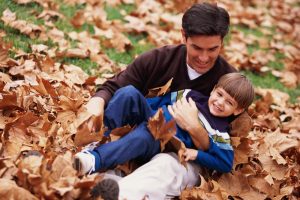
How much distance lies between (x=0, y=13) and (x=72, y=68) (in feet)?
3.17

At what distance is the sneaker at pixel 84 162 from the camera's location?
94.1 inches

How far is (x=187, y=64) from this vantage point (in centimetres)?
320

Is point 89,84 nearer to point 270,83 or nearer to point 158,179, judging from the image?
point 158,179

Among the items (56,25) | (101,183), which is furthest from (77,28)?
(101,183)

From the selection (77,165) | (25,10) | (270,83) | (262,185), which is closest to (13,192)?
(77,165)

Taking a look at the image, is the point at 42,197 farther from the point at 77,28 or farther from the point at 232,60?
the point at 232,60

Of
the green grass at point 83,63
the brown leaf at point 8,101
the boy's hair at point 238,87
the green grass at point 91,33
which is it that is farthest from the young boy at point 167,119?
the green grass at point 91,33

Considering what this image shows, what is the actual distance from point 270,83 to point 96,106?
115 inches

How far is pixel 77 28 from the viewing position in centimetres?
488

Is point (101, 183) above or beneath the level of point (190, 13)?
beneath

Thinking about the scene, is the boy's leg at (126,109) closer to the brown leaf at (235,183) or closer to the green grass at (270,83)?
the brown leaf at (235,183)

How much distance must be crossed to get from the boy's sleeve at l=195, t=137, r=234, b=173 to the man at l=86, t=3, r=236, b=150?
74 mm

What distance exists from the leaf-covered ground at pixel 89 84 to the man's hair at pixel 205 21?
0.75 meters

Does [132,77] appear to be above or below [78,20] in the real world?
above
